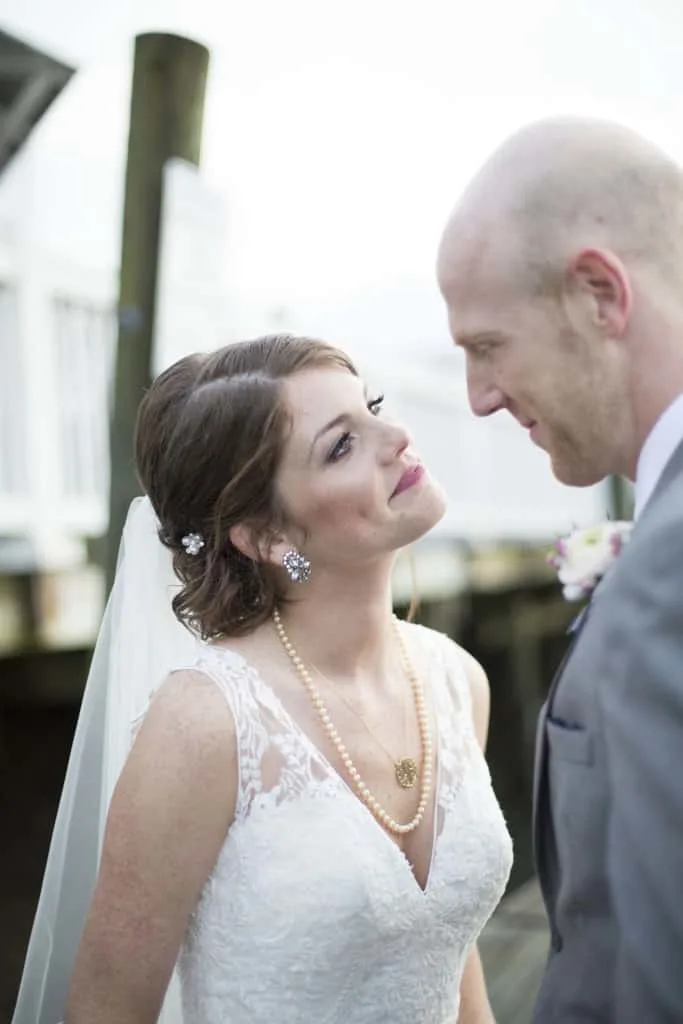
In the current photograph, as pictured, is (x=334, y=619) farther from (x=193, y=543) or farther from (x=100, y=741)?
(x=100, y=741)

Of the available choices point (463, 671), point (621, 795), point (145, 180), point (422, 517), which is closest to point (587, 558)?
point (463, 671)

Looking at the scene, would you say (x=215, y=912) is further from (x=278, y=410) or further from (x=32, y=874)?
(x=32, y=874)

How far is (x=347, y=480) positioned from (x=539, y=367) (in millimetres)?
548

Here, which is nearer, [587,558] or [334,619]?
[334,619]

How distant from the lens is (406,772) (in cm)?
196

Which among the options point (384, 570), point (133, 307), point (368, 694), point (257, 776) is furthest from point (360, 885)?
point (133, 307)

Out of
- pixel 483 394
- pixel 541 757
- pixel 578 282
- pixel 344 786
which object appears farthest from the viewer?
pixel 344 786

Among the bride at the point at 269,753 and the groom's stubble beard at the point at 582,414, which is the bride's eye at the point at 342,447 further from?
the groom's stubble beard at the point at 582,414

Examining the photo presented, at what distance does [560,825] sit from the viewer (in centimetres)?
119

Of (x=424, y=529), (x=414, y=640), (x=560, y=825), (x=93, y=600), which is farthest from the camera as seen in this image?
(x=93, y=600)

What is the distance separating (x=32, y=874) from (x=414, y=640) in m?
4.26

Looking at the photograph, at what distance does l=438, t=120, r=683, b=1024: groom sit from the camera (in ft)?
3.34

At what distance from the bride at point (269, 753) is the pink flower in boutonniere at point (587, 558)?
1.11ft

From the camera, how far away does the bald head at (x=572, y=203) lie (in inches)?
53.6
